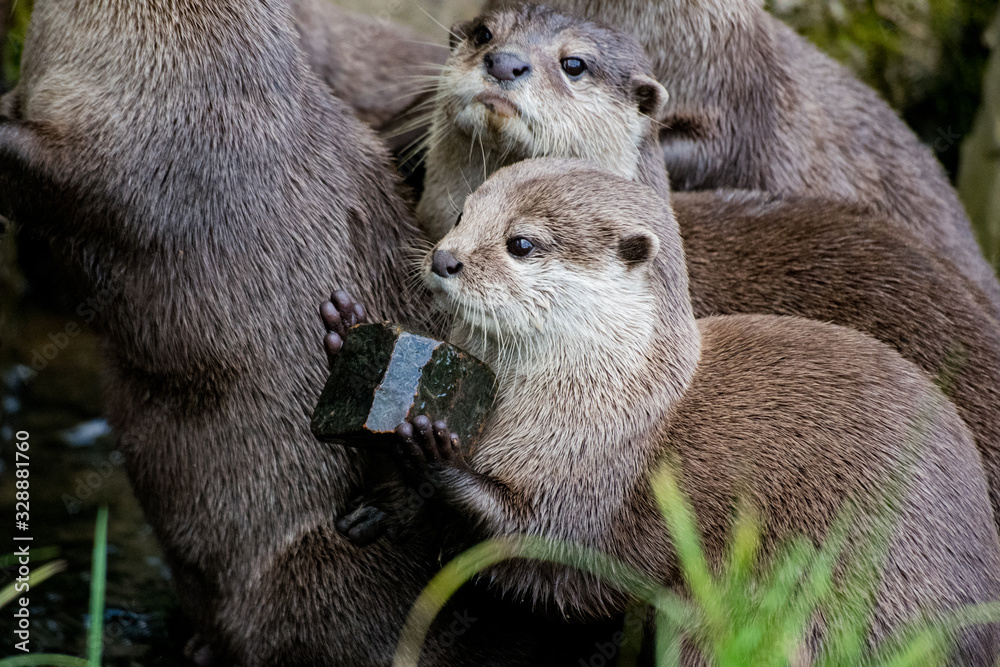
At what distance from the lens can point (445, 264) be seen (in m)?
2.42

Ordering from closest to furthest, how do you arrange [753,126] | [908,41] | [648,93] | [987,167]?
[648,93] → [753,126] → [987,167] → [908,41]

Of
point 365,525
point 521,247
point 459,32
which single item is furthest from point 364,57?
point 365,525

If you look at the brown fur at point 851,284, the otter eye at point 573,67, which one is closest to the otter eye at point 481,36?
the otter eye at point 573,67

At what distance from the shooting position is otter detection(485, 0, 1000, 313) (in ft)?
12.4

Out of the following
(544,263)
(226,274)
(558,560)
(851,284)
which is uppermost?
(544,263)


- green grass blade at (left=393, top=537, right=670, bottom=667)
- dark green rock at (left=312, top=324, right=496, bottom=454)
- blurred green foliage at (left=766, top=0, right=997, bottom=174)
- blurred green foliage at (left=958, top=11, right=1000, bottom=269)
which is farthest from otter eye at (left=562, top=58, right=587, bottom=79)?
blurred green foliage at (left=958, top=11, right=1000, bottom=269)

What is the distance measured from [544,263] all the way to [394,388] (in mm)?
429

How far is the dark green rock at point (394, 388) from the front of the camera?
2363mm

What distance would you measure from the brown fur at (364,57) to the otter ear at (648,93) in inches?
43.5

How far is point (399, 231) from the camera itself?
2.99 metres

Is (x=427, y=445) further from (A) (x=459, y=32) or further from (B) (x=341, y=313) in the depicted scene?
(A) (x=459, y=32)

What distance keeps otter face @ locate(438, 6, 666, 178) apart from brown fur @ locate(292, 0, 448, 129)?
2.95 feet

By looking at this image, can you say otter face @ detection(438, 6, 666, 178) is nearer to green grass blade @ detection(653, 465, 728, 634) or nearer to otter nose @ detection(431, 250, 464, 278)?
otter nose @ detection(431, 250, 464, 278)

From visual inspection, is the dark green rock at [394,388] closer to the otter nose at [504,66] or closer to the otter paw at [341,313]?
the otter paw at [341,313]
